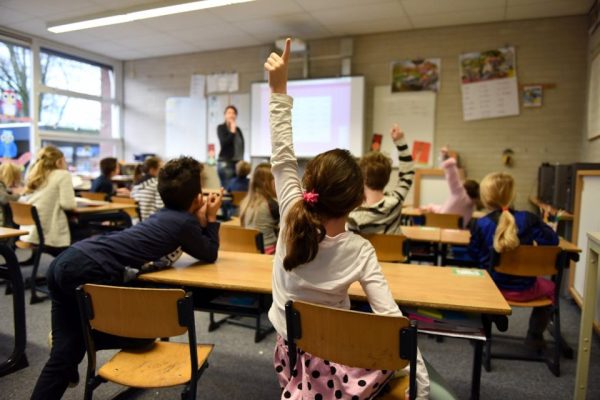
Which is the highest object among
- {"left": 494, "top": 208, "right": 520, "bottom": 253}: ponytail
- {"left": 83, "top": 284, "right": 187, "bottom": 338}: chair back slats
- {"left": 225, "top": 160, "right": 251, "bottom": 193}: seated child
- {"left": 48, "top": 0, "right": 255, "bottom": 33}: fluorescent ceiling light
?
{"left": 48, "top": 0, "right": 255, "bottom": 33}: fluorescent ceiling light

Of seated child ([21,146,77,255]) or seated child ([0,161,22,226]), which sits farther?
seated child ([0,161,22,226])

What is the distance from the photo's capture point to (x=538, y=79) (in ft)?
16.3


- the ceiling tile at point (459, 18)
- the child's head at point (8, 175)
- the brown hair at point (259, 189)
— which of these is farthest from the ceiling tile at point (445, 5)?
the child's head at point (8, 175)

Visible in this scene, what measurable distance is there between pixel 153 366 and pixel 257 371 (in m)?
0.90

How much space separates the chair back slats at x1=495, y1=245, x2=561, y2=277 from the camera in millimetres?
2072

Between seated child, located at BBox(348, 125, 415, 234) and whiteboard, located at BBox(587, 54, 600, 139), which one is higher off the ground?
whiteboard, located at BBox(587, 54, 600, 139)

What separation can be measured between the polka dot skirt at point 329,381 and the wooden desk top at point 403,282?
262 millimetres

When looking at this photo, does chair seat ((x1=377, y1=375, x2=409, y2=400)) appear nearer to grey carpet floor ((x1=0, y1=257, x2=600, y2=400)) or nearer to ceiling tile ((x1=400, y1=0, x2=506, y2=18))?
grey carpet floor ((x1=0, y1=257, x2=600, y2=400))

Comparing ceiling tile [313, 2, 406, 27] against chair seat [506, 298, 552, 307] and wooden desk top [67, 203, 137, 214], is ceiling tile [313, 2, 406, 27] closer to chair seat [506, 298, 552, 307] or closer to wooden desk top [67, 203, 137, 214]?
wooden desk top [67, 203, 137, 214]

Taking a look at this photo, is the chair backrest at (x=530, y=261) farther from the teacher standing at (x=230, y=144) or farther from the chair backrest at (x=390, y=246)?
the teacher standing at (x=230, y=144)

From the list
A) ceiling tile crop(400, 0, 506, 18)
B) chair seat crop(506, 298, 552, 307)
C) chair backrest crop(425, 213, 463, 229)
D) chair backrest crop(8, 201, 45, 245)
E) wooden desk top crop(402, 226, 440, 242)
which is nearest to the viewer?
chair seat crop(506, 298, 552, 307)

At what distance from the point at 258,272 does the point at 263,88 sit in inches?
197

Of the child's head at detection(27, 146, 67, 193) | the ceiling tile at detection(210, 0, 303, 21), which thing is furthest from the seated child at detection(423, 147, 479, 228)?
the child's head at detection(27, 146, 67, 193)

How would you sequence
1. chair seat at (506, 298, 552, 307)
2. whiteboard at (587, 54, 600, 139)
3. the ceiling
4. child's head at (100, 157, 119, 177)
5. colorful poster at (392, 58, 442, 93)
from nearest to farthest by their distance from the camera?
chair seat at (506, 298, 552, 307) → whiteboard at (587, 54, 600, 139) → the ceiling → child's head at (100, 157, 119, 177) → colorful poster at (392, 58, 442, 93)
